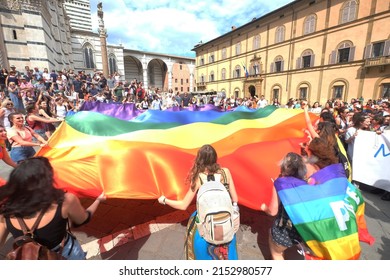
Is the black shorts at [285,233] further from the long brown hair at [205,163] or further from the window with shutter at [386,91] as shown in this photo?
the window with shutter at [386,91]

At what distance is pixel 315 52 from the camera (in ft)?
79.6

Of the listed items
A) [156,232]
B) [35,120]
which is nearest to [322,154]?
[156,232]

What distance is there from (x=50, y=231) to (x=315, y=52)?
29.8m

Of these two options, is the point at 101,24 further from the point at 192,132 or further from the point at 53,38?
the point at 192,132

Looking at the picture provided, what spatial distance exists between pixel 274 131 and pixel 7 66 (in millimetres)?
21082

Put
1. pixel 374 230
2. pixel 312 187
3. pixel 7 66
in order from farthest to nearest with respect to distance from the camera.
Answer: pixel 7 66
pixel 374 230
pixel 312 187

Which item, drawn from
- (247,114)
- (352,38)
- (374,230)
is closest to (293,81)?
(352,38)

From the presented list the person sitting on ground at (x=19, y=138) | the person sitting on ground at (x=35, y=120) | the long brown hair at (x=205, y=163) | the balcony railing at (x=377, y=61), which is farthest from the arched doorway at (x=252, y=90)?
the long brown hair at (x=205, y=163)

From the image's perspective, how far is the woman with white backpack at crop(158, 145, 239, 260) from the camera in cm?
164

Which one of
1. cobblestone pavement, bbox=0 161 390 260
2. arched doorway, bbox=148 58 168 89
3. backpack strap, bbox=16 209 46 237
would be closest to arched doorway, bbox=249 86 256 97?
arched doorway, bbox=148 58 168 89

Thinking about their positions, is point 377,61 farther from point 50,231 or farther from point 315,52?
point 50,231

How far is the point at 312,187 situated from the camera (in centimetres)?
196

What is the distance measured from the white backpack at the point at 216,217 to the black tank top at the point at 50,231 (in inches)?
44.0

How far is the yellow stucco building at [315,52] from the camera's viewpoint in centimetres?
1959
